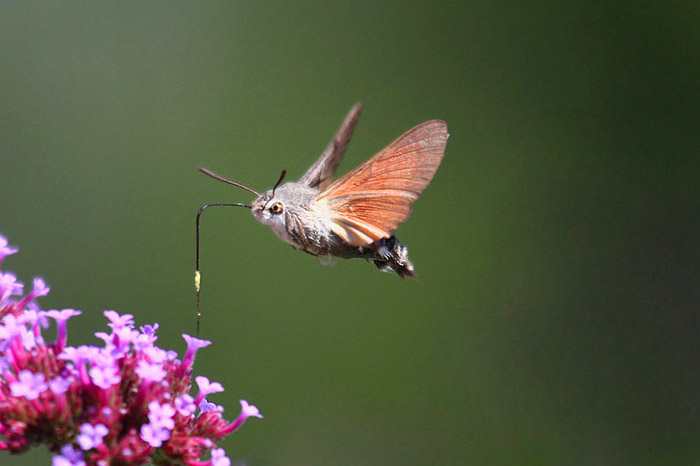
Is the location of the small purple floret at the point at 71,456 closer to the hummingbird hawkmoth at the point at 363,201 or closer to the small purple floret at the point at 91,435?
the small purple floret at the point at 91,435

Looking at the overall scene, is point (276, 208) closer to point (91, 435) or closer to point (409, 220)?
point (91, 435)

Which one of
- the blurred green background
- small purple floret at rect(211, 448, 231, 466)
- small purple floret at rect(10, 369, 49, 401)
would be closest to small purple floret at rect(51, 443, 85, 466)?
small purple floret at rect(10, 369, 49, 401)

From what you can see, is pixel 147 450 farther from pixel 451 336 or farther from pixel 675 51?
pixel 675 51

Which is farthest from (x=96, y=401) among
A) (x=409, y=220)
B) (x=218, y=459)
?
(x=409, y=220)

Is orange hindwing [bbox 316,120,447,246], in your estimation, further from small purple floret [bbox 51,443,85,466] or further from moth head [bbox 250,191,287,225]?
small purple floret [bbox 51,443,85,466]

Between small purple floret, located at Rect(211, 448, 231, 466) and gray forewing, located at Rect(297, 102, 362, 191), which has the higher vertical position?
gray forewing, located at Rect(297, 102, 362, 191)

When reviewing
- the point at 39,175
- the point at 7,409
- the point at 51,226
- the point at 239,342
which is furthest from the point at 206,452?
the point at 39,175
